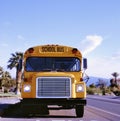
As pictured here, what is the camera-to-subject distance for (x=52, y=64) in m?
20.5

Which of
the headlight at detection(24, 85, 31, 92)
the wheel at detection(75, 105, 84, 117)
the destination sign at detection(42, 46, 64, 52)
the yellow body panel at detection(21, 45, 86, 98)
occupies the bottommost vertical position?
the wheel at detection(75, 105, 84, 117)

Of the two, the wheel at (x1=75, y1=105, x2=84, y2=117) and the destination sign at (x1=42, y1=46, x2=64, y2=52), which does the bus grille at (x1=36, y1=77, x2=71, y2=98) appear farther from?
the destination sign at (x1=42, y1=46, x2=64, y2=52)

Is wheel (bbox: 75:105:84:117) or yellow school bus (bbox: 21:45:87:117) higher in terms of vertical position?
yellow school bus (bbox: 21:45:87:117)

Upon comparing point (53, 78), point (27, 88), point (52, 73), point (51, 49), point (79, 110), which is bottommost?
point (79, 110)

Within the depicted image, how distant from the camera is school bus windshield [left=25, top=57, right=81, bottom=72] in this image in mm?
20344

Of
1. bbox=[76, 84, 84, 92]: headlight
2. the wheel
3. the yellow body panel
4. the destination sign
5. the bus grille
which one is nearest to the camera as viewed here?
the bus grille

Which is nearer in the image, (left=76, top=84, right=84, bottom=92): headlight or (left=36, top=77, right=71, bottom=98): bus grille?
(left=36, top=77, right=71, bottom=98): bus grille

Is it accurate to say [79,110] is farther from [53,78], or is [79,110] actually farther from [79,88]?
[53,78]

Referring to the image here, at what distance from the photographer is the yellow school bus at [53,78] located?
19312 mm

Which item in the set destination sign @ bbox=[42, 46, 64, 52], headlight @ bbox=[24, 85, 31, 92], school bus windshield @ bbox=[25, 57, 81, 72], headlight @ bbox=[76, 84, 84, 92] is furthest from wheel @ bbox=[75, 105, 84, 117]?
destination sign @ bbox=[42, 46, 64, 52]

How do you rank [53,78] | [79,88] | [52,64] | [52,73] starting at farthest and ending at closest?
[52,64] < [79,88] < [52,73] < [53,78]

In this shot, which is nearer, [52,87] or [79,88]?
[52,87]

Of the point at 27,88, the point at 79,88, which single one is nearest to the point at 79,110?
the point at 79,88

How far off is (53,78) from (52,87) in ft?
1.36
